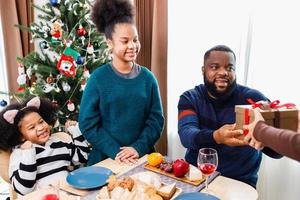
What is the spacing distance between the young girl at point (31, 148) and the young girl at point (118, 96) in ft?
0.65

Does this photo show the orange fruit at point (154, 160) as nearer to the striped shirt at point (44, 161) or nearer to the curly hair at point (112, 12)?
the striped shirt at point (44, 161)

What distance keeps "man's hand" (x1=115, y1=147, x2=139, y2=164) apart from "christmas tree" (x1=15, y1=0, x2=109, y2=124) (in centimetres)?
88

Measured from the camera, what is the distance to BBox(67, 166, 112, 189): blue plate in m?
1.35

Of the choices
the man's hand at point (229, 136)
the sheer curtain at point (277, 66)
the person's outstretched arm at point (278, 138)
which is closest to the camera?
the person's outstretched arm at point (278, 138)

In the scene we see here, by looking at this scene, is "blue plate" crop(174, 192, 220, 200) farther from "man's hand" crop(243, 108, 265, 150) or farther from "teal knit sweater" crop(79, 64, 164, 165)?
"teal knit sweater" crop(79, 64, 164, 165)

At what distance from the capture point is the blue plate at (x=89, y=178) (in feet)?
4.42

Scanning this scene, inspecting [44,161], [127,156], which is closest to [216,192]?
[127,156]

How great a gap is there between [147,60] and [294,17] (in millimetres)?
1521

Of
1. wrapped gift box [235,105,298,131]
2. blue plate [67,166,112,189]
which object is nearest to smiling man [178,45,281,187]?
wrapped gift box [235,105,298,131]

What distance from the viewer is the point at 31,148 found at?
1596 millimetres

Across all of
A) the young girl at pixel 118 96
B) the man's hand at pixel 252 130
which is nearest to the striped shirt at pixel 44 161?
the young girl at pixel 118 96

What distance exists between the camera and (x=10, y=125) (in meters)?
1.68

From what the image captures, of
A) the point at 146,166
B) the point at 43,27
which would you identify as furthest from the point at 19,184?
the point at 43,27

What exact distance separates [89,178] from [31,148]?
0.41 metres
